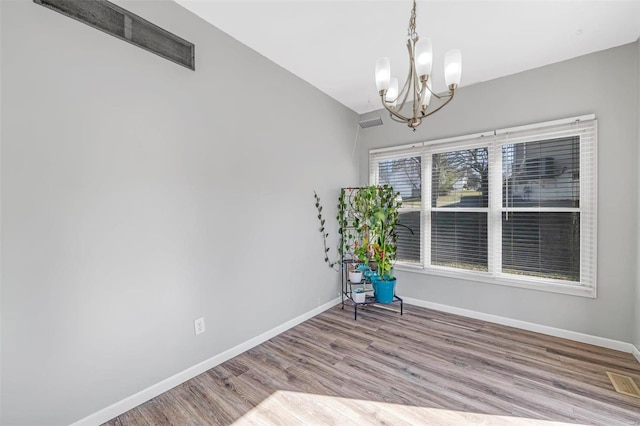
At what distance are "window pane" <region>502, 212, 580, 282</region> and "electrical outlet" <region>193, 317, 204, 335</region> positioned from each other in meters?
3.07

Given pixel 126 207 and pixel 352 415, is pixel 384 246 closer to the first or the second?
pixel 352 415

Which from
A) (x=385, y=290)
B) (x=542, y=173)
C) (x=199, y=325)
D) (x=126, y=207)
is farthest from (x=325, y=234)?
(x=542, y=173)

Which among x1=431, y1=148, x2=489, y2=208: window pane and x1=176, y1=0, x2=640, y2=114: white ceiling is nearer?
x1=176, y1=0, x2=640, y2=114: white ceiling

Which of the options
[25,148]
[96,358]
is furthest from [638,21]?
[96,358]

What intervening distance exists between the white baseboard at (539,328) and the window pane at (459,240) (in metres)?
0.51

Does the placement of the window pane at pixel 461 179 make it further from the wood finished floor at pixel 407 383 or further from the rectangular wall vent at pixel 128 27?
the rectangular wall vent at pixel 128 27

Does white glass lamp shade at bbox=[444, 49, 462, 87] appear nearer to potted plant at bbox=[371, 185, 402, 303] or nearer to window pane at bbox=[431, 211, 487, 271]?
Answer: potted plant at bbox=[371, 185, 402, 303]

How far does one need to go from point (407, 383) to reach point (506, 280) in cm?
173

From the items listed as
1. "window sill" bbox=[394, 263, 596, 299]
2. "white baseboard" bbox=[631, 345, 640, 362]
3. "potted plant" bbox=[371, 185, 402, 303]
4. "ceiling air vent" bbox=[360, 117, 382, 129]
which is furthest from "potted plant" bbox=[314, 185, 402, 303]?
"white baseboard" bbox=[631, 345, 640, 362]

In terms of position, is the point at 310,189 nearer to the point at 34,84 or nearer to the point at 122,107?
the point at 122,107

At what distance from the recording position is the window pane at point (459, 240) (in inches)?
121

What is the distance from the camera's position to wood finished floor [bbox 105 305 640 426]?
1.65 metres

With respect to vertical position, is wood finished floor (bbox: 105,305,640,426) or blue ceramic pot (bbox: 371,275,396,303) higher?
blue ceramic pot (bbox: 371,275,396,303)

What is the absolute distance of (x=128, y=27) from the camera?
5.49 ft
